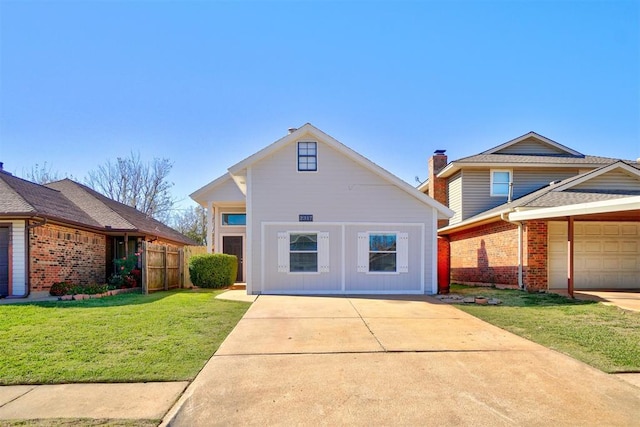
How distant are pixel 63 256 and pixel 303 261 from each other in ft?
26.1

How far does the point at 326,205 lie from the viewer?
12.7 metres

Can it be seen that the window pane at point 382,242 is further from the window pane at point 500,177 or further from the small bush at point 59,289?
the small bush at point 59,289

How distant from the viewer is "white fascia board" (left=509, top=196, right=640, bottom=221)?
8.15 metres

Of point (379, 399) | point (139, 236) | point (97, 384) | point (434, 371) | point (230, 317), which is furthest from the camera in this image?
point (139, 236)

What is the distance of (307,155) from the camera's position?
12.8 meters

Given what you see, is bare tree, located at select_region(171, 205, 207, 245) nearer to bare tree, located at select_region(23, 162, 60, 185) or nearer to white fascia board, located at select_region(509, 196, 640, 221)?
bare tree, located at select_region(23, 162, 60, 185)

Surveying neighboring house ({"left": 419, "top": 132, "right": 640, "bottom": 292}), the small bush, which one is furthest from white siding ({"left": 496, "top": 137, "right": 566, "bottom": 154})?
the small bush

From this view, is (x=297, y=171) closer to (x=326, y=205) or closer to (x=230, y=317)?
(x=326, y=205)

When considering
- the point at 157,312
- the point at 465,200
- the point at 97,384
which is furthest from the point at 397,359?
the point at 465,200

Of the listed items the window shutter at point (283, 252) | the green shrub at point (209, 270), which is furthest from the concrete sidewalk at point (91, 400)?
the green shrub at point (209, 270)

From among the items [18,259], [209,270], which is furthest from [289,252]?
[18,259]

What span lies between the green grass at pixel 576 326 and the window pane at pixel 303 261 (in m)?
4.57

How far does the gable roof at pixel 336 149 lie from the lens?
1241 centimetres

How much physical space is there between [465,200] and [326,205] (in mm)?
8366
